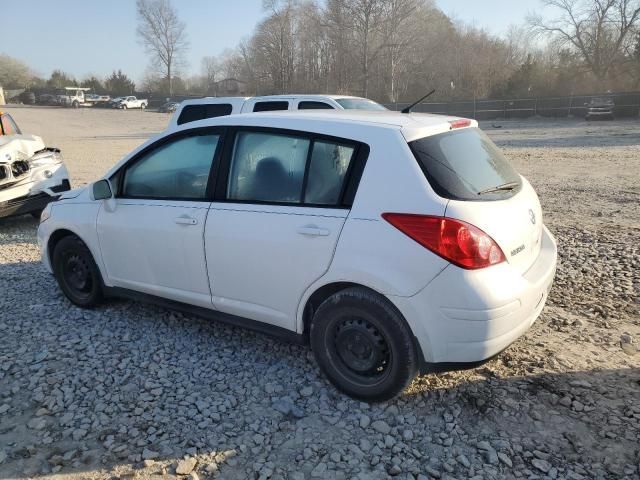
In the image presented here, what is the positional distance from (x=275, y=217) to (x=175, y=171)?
1.13m

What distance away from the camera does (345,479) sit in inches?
102

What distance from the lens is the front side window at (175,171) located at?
3.74 m

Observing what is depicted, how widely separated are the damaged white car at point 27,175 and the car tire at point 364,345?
19.9 ft

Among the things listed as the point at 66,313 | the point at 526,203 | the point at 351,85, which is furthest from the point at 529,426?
the point at 351,85

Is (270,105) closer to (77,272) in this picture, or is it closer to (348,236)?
(77,272)

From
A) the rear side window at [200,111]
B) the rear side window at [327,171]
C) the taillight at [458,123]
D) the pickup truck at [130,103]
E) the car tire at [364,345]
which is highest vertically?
the pickup truck at [130,103]

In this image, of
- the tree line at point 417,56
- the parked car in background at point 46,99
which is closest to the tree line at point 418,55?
the tree line at point 417,56

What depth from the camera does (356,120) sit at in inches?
129

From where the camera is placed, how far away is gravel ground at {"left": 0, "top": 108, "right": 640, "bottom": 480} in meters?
2.69

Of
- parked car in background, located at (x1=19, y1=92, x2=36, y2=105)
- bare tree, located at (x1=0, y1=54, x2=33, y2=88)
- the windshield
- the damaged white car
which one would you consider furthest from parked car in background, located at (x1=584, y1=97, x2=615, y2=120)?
bare tree, located at (x1=0, y1=54, x2=33, y2=88)

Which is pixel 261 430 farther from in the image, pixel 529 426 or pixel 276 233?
pixel 529 426

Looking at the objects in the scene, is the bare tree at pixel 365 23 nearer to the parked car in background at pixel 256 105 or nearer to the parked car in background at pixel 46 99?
the parked car in background at pixel 46 99

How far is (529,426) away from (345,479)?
1.13 metres

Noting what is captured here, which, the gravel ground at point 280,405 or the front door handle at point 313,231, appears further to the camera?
the front door handle at point 313,231
